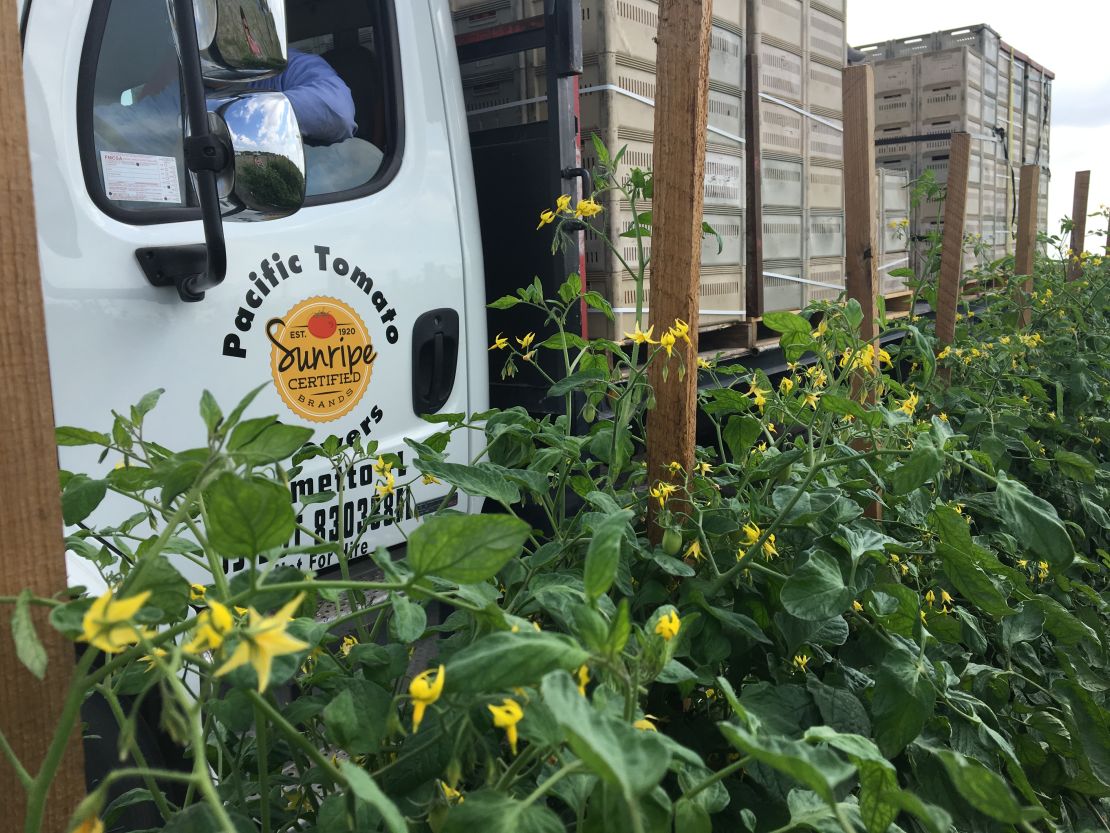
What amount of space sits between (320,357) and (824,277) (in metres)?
2.86

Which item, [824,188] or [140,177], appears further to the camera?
[824,188]

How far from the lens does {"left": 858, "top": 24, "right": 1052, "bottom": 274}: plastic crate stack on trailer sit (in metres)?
6.90

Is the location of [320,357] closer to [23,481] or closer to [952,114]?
[23,481]

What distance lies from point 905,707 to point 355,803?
0.60 m

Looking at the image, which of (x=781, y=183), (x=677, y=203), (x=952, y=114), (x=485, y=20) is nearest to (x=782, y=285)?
(x=781, y=183)

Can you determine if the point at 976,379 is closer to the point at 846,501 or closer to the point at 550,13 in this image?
the point at 550,13

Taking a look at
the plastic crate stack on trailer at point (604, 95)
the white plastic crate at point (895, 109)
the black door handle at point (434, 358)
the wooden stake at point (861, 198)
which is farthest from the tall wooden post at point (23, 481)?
the white plastic crate at point (895, 109)

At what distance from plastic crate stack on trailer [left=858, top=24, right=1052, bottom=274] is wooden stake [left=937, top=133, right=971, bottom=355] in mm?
2805

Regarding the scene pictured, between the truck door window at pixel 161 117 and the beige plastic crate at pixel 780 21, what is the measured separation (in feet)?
5.76

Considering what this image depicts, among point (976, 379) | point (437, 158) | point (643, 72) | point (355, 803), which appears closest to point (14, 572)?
point (355, 803)

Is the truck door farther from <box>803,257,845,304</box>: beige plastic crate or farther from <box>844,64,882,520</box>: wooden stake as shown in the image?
<box>803,257,845,304</box>: beige plastic crate

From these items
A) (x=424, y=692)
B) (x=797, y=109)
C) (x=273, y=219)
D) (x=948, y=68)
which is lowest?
(x=424, y=692)

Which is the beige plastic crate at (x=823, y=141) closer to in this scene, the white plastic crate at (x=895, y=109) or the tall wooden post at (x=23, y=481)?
the white plastic crate at (x=895, y=109)

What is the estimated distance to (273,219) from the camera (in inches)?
78.1
